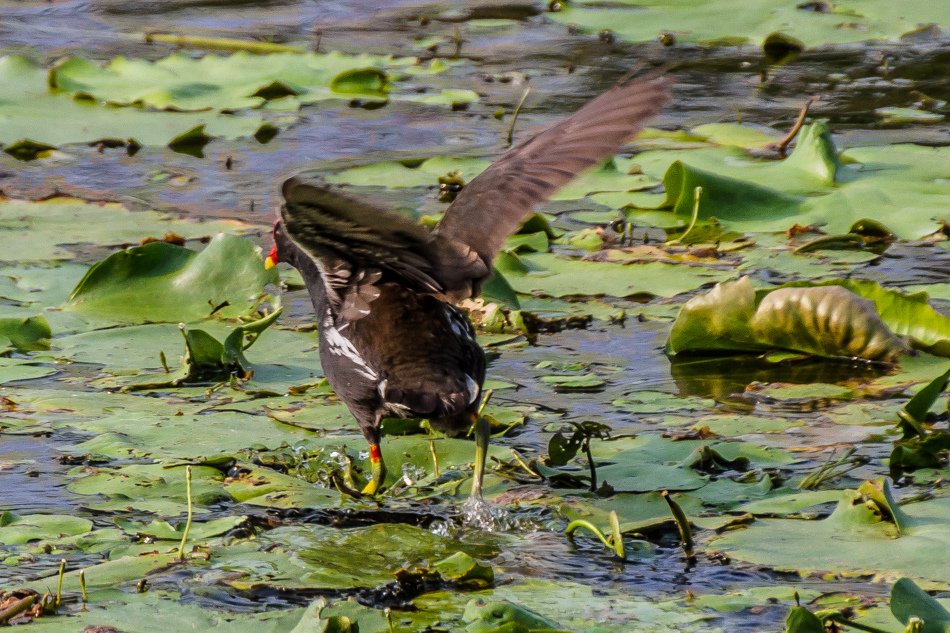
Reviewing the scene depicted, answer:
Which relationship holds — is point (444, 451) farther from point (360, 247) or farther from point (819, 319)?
point (819, 319)

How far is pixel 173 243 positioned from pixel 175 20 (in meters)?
4.68

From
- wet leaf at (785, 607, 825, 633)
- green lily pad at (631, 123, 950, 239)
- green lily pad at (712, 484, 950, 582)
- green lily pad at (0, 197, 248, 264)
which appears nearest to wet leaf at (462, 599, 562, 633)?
wet leaf at (785, 607, 825, 633)

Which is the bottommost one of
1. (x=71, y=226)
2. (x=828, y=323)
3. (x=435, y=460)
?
(x=71, y=226)

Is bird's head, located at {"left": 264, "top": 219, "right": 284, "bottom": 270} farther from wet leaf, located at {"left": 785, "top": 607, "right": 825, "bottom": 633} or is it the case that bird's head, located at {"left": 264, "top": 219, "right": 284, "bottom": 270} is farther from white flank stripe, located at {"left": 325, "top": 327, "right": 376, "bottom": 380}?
wet leaf, located at {"left": 785, "top": 607, "right": 825, "bottom": 633}

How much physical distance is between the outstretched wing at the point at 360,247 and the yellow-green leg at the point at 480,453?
1.21 feet

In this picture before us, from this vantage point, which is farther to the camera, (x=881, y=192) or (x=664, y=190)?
(x=664, y=190)

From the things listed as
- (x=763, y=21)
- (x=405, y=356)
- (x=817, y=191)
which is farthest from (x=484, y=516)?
(x=763, y=21)

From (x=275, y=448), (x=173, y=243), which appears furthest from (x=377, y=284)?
(x=173, y=243)

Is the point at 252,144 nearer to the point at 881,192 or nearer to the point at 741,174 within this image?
the point at 741,174

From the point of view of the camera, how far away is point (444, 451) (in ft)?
13.9

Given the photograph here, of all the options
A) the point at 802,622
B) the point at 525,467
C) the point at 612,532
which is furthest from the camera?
the point at 525,467

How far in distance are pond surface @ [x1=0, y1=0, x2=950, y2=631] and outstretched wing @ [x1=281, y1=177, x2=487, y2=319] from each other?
1.49ft

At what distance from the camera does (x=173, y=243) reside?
5.85 metres

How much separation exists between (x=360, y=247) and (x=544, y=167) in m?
0.59
